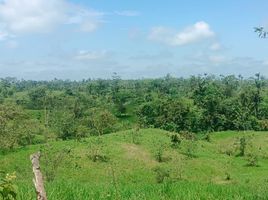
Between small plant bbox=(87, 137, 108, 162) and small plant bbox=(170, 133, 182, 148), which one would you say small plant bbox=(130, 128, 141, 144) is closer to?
small plant bbox=(170, 133, 182, 148)

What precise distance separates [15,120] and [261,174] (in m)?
27.9

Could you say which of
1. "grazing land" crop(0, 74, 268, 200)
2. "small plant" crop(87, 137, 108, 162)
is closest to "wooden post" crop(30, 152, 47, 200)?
"grazing land" crop(0, 74, 268, 200)

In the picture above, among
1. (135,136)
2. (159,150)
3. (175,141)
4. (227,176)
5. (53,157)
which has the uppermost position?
(135,136)

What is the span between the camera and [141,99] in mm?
97562

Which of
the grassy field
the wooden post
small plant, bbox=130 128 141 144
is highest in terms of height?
the wooden post

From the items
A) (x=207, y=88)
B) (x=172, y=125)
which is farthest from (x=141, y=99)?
(x=172, y=125)

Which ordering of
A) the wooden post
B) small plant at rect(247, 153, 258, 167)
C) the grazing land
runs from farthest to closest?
small plant at rect(247, 153, 258, 167)
the grazing land
the wooden post

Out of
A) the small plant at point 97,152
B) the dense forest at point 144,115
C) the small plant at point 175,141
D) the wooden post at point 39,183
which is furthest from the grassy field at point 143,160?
the wooden post at point 39,183

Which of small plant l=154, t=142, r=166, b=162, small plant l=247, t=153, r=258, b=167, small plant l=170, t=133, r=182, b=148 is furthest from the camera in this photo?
small plant l=170, t=133, r=182, b=148

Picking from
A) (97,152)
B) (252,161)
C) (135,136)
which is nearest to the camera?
(97,152)

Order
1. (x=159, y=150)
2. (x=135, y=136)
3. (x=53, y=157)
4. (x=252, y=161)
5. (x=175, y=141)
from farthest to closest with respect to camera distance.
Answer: (x=175, y=141) < (x=135, y=136) < (x=252, y=161) < (x=159, y=150) < (x=53, y=157)

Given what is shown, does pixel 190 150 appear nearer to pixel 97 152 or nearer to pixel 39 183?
pixel 97 152

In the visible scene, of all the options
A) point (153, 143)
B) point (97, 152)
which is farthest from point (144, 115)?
point (97, 152)

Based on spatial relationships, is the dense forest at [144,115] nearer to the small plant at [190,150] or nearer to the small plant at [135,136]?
the small plant at [135,136]
